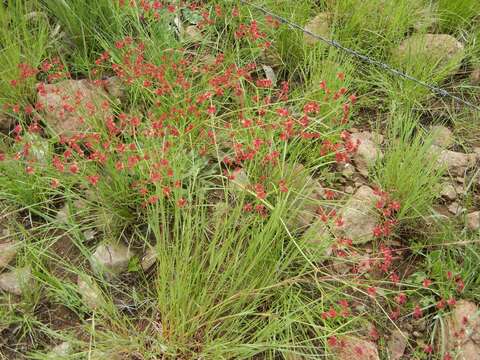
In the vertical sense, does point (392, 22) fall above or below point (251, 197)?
above

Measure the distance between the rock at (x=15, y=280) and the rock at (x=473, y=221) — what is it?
1.92 meters

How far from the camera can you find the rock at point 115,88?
8.82 ft

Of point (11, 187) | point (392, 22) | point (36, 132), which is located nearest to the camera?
point (11, 187)

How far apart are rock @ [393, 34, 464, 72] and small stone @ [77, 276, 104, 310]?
6.71 feet

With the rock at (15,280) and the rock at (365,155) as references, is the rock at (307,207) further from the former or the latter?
the rock at (15,280)

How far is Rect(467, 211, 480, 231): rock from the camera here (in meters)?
2.32

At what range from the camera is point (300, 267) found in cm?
210

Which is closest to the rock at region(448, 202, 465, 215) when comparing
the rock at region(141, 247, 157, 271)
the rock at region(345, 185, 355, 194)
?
the rock at region(345, 185, 355, 194)

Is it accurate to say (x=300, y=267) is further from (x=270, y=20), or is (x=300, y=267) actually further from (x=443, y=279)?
(x=270, y=20)

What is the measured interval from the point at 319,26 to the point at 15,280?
2166 millimetres

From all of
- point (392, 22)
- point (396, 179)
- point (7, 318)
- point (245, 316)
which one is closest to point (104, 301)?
point (7, 318)

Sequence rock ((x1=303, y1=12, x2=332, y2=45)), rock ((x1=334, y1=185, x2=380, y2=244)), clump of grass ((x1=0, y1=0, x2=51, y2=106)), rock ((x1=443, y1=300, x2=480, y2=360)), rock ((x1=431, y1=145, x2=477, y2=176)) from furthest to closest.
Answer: rock ((x1=303, y1=12, x2=332, y2=45))
rock ((x1=431, y1=145, x2=477, y2=176))
clump of grass ((x1=0, y1=0, x2=51, y2=106))
rock ((x1=334, y1=185, x2=380, y2=244))
rock ((x1=443, y1=300, x2=480, y2=360))

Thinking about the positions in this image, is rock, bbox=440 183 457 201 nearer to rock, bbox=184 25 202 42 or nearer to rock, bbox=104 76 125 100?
rock, bbox=184 25 202 42

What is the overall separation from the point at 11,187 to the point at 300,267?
50.9 inches
